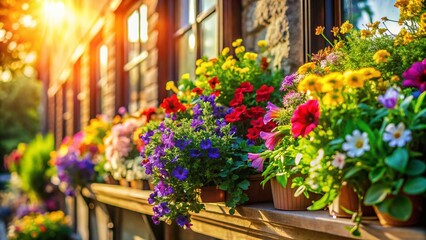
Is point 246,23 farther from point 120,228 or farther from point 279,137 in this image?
point 120,228

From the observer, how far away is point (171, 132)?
2.52 meters

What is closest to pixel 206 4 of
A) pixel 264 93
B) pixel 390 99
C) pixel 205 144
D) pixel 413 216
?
pixel 264 93

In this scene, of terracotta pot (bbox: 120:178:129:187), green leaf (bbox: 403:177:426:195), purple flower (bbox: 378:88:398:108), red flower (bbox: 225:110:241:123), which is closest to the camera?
green leaf (bbox: 403:177:426:195)

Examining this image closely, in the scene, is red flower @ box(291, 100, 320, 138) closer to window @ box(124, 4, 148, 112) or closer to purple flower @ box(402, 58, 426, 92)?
purple flower @ box(402, 58, 426, 92)

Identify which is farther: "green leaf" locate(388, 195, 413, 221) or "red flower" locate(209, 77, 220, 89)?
"red flower" locate(209, 77, 220, 89)

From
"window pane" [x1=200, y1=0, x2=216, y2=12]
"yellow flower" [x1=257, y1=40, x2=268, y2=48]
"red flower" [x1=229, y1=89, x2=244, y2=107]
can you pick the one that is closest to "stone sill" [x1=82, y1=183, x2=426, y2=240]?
"red flower" [x1=229, y1=89, x2=244, y2=107]

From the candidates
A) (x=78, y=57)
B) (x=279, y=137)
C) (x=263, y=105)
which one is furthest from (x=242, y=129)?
(x=78, y=57)

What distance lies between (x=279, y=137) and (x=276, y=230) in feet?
1.15

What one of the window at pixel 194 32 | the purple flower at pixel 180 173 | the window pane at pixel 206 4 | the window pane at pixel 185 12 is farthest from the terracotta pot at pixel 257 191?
the window pane at pixel 185 12

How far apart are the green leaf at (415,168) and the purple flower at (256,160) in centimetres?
81

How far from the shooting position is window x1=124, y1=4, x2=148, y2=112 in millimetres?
5766

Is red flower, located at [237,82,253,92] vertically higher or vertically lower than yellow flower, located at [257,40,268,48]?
lower

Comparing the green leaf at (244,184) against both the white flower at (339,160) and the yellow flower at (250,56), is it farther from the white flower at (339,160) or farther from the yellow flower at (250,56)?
the yellow flower at (250,56)

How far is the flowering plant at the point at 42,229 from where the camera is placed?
7547mm
